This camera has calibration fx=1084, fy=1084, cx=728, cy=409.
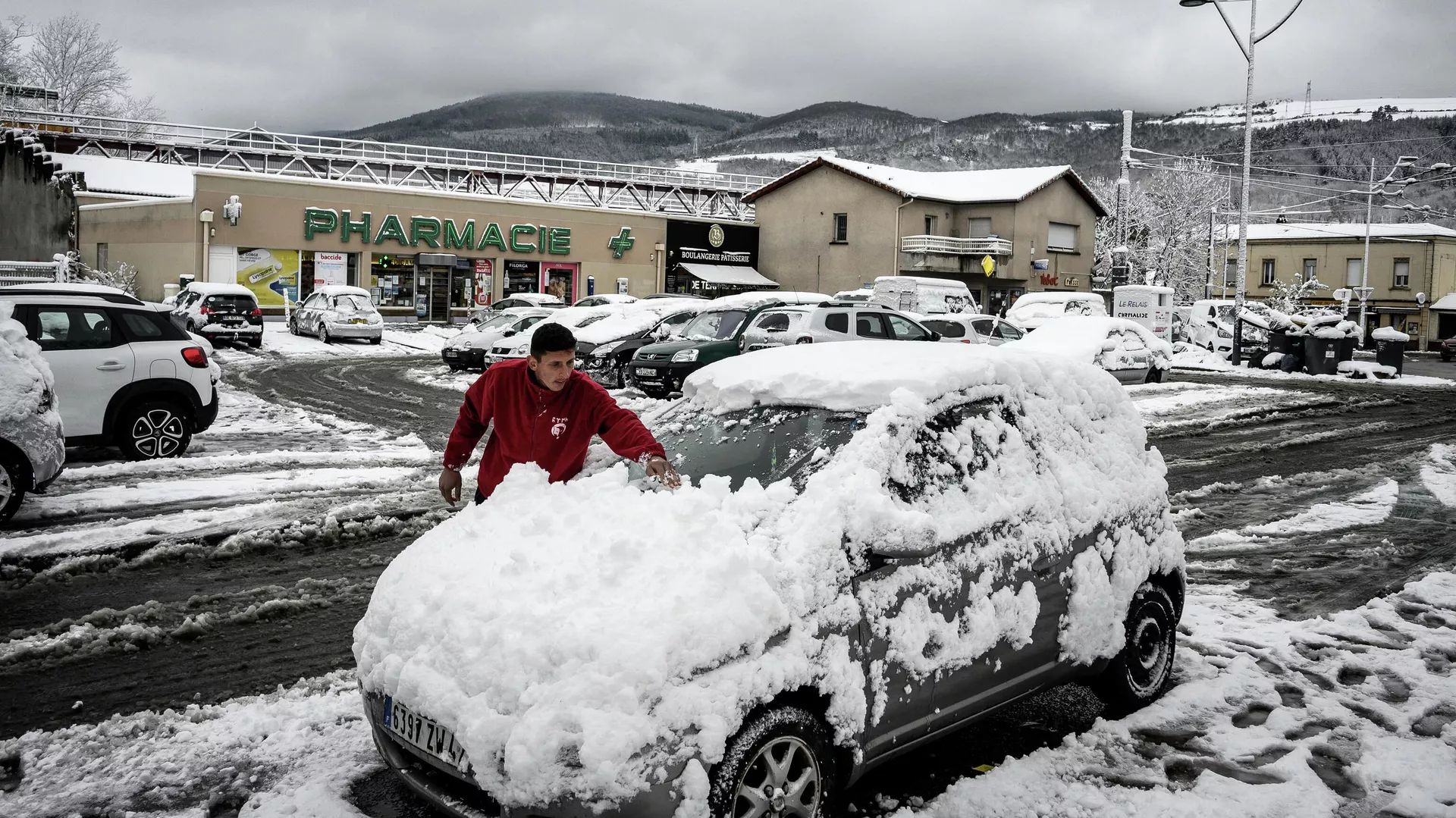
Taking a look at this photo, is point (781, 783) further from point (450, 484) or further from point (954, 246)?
point (954, 246)

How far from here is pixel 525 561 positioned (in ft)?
12.4

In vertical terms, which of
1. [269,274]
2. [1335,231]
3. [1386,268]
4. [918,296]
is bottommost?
[918,296]

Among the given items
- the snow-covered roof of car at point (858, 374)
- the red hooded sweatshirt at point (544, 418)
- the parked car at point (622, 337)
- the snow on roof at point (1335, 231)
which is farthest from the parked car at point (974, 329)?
the snow on roof at point (1335, 231)

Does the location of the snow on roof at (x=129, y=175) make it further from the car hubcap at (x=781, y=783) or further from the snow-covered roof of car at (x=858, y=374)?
the car hubcap at (x=781, y=783)

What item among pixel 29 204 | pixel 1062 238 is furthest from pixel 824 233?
pixel 29 204

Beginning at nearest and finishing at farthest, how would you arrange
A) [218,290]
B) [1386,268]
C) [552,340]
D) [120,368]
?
[552,340] → [120,368] → [218,290] → [1386,268]

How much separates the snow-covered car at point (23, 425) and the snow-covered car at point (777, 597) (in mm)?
5507

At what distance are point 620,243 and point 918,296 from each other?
18254 millimetres

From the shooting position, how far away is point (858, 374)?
15.1 feet

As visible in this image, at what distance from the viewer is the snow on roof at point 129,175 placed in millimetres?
43625

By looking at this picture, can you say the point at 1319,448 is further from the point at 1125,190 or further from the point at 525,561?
the point at 1125,190

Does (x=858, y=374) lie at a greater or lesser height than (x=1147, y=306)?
lesser

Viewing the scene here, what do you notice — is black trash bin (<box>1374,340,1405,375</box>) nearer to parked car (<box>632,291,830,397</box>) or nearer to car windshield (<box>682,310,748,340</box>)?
parked car (<box>632,291,830,397</box>)

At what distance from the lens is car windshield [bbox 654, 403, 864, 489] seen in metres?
4.29
